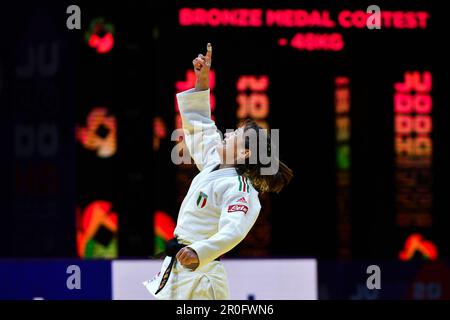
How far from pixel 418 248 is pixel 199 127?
3.53 meters

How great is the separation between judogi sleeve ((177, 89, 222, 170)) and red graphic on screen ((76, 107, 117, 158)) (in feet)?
7.85

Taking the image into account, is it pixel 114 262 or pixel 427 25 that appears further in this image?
pixel 427 25

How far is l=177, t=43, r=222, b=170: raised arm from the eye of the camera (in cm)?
543

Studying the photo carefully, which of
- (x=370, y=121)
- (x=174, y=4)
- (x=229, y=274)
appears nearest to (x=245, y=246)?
(x=229, y=274)

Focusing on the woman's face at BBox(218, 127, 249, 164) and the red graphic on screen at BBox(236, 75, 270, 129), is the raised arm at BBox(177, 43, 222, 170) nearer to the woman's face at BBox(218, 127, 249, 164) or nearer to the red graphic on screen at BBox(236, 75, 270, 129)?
the woman's face at BBox(218, 127, 249, 164)

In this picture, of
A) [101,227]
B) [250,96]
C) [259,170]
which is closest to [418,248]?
[250,96]

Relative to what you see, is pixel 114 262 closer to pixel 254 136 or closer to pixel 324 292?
pixel 324 292

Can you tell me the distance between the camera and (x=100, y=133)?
25.7 feet

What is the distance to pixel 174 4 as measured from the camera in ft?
26.2

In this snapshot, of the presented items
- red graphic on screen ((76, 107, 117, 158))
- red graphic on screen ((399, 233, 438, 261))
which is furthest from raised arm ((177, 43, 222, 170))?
red graphic on screen ((399, 233, 438, 261))

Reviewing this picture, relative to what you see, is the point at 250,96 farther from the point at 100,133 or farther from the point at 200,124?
the point at 200,124

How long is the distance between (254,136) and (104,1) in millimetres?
2970

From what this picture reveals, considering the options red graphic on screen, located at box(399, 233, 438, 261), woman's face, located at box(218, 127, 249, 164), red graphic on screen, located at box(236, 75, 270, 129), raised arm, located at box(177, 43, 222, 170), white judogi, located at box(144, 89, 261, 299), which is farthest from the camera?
red graphic on screen, located at box(399, 233, 438, 261)

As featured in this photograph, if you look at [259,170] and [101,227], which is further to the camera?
[101,227]
